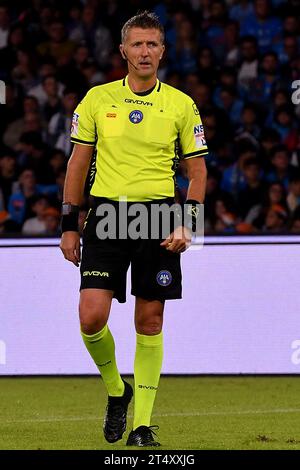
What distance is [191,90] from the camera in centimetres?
1384

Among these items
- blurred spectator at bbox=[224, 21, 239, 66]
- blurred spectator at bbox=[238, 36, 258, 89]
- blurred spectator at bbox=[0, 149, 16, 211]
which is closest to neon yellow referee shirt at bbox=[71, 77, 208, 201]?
blurred spectator at bbox=[0, 149, 16, 211]

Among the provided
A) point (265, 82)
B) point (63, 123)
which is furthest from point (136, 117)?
point (265, 82)

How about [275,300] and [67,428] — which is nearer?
[67,428]

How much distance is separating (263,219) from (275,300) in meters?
1.99

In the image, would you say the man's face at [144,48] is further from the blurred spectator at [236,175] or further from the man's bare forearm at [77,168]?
the blurred spectator at [236,175]

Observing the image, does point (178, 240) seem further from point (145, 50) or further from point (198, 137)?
point (145, 50)

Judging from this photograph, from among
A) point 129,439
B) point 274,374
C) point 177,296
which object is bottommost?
point 274,374

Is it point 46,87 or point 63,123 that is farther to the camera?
point 46,87

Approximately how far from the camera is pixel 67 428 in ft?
25.6

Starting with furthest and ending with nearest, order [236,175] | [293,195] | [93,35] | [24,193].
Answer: [93,35], [236,175], [24,193], [293,195]

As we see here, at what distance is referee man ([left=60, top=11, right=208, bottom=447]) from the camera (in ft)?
22.2

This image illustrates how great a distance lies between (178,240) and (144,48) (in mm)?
1009
